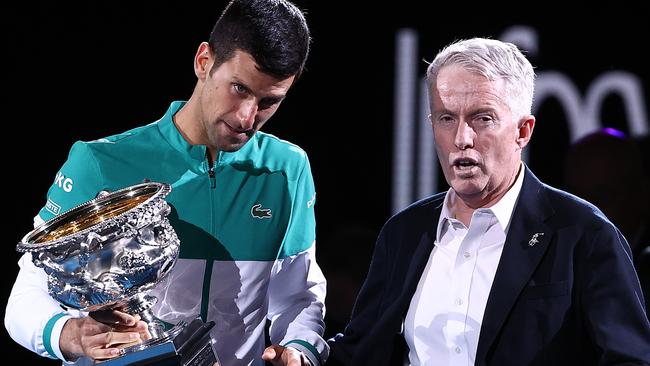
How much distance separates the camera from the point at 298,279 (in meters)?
2.50

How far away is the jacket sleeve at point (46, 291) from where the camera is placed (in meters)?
2.16

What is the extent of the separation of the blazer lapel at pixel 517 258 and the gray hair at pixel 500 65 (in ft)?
0.67

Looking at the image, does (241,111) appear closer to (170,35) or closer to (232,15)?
(232,15)

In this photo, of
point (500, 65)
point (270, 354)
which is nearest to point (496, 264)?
point (500, 65)

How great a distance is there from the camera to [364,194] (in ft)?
15.2

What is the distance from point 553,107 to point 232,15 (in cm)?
265

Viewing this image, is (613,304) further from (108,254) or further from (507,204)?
(108,254)

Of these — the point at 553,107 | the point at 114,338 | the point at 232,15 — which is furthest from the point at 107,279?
the point at 553,107

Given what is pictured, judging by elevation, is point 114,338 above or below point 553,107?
below

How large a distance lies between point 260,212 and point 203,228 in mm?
147

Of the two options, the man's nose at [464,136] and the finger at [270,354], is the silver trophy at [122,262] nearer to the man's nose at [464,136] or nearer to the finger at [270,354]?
the finger at [270,354]

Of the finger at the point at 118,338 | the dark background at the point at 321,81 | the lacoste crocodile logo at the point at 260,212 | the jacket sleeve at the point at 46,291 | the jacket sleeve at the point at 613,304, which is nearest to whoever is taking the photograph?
the jacket sleeve at the point at 613,304

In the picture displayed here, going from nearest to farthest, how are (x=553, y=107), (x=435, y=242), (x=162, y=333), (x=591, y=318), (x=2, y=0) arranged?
(x=591, y=318)
(x=162, y=333)
(x=435, y=242)
(x=2, y=0)
(x=553, y=107)

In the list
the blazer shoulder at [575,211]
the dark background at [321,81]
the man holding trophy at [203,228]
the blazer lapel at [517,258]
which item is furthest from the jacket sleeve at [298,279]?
the dark background at [321,81]
